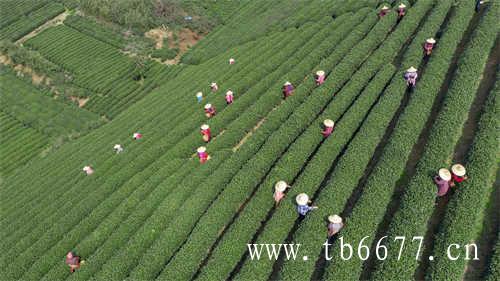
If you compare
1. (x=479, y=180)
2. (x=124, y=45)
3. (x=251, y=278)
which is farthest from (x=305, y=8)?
(x=251, y=278)

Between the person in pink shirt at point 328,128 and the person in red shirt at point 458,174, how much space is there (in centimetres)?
576

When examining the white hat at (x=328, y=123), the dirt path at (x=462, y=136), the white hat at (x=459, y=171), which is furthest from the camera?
the white hat at (x=328, y=123)

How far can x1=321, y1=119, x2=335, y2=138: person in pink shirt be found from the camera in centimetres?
1628

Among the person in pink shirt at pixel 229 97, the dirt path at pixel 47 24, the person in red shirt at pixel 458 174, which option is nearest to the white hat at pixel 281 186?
the person in red shirt at pixel 458 174

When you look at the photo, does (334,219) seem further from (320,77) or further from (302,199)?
(320,77)

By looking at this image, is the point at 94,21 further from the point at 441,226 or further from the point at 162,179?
the point at 441,226

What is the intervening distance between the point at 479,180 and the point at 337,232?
19.3 ft

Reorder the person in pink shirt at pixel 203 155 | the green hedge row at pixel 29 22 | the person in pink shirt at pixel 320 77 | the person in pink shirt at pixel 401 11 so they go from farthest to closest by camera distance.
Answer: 1. the green hedge row at pixel 29 22
2. the person in pink shirt at pixel 401 11
3. the person in pink shirt at pixel 320 77
4. the person in pink shirt at pixel 203 155

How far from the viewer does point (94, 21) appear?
51062 mm

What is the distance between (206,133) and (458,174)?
13.1 meters

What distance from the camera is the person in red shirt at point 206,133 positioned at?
757 inches

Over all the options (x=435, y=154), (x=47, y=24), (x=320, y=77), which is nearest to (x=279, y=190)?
(x=435, y=154)

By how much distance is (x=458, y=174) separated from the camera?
40.0ft

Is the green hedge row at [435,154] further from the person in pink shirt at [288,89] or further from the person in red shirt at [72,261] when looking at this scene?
the person in red shirt at [72,261]
